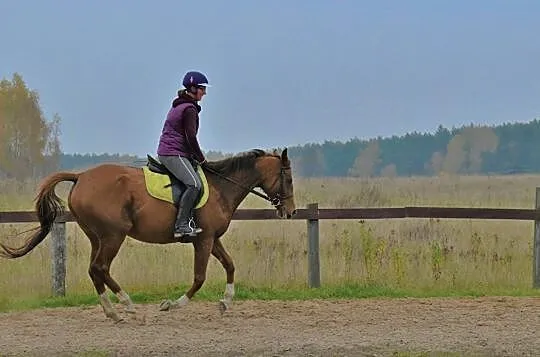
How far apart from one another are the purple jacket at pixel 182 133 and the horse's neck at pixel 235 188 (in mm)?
474

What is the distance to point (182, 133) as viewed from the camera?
902 centimetres

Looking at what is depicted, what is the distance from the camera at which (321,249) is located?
533 inches

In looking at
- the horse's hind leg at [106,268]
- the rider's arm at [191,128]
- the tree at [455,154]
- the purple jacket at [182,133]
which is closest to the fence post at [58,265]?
the horse's hind leg at [106,268]

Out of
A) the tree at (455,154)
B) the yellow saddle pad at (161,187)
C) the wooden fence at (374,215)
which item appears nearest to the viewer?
the yellow saddle pad at (161,187)

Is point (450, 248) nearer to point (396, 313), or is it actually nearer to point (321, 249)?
point (321, 249)

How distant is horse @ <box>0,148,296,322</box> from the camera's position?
875 centimetres

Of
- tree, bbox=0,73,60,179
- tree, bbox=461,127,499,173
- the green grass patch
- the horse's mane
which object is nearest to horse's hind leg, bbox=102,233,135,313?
the horse's mane

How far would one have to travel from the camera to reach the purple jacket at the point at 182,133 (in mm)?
8930

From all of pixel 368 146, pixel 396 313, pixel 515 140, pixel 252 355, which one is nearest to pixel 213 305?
pixel 396 313

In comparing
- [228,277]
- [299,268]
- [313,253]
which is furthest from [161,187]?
[299,268]

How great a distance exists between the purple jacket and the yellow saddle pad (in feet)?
0.88

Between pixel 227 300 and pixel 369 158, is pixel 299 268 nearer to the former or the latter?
pixel 227 300

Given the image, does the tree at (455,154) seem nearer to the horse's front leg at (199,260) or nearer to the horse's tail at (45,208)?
the horse's front leg at (199,260)

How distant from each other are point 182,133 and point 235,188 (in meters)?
0.93
